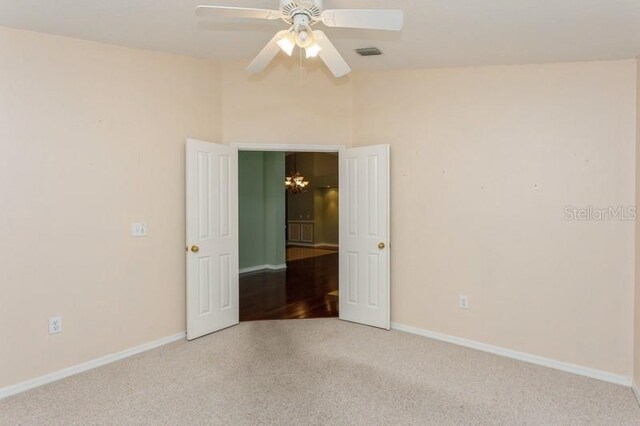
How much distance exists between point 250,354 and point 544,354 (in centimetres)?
260

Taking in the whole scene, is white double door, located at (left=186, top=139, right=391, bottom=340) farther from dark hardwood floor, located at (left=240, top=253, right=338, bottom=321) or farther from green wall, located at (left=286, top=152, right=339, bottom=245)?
green wall, located at (left=286, top=152, right=339, bottom=245)

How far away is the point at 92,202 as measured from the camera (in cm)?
331

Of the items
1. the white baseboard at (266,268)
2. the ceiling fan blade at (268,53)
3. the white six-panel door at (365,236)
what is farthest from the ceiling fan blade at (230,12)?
the white baseboard at (266,268)

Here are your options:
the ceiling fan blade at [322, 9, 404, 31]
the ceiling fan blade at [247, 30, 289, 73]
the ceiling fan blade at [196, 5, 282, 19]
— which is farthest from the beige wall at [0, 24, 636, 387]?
the ceiling fan blade at [322, 9, 404, 31]

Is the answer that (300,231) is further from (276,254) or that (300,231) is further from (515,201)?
(515,201)

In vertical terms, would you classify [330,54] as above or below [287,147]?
above

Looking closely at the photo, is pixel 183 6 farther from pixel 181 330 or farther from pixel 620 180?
pixel 620 180

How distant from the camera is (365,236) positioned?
173 inches

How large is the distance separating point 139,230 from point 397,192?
2.64 m

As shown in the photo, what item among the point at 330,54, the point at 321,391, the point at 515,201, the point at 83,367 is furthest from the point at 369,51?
the point at 83,367

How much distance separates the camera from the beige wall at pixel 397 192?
119 inches

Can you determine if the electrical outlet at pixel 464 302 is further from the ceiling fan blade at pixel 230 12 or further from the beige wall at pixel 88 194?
the ceiling fan blade at pixel 230 12

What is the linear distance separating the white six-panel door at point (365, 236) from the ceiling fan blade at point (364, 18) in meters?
2.10

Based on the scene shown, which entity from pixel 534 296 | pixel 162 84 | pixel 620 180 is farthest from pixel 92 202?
pixel 620 180
